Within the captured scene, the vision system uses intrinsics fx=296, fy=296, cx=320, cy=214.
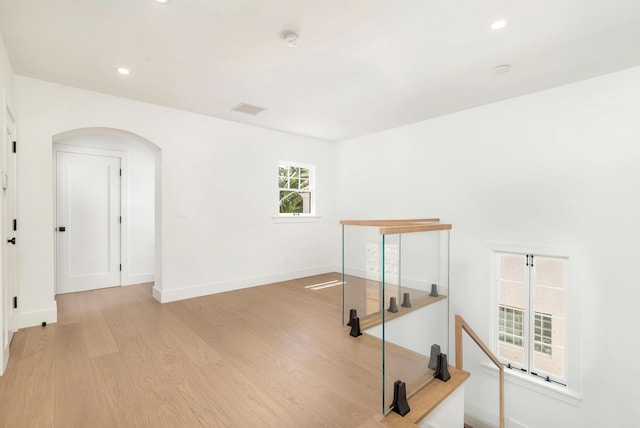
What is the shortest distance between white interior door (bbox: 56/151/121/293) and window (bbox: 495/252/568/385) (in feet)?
19.4

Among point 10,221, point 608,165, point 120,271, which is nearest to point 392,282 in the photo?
point 608,165

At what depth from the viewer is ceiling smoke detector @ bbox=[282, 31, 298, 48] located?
2.37m

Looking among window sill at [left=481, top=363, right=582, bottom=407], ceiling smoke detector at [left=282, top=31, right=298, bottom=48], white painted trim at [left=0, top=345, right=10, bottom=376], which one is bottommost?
window sill at [left=481, top=363, right=582, bottom=407]

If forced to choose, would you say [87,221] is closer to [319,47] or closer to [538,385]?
[319,47]

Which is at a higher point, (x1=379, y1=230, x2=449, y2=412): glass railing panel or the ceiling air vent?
the ceiling air vent

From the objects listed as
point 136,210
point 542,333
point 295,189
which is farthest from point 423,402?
point 136,210

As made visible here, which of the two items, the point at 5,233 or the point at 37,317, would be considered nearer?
the point at 5,233

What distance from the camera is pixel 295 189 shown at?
572cm

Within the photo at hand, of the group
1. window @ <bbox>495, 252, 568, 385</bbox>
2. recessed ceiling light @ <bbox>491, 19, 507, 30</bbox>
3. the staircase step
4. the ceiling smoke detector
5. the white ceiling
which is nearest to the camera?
the staircase step

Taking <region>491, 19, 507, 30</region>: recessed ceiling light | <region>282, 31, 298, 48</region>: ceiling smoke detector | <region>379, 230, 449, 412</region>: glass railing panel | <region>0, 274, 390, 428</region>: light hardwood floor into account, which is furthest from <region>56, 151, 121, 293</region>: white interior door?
<region>491, 19, 507, 30</region>: recessed ceiling light

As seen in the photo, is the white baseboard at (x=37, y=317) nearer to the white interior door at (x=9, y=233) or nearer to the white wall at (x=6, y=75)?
the white interior door at (x=9, y=233)

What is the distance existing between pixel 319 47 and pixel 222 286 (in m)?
3.55

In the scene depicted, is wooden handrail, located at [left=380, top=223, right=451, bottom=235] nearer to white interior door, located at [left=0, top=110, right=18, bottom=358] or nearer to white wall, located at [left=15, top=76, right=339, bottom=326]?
white interior door, located at [left=0, top=110, right=18, bottom=358]

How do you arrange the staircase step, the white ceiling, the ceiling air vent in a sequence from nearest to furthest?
the staircase step → the white ceiling → the ceiling air vent
